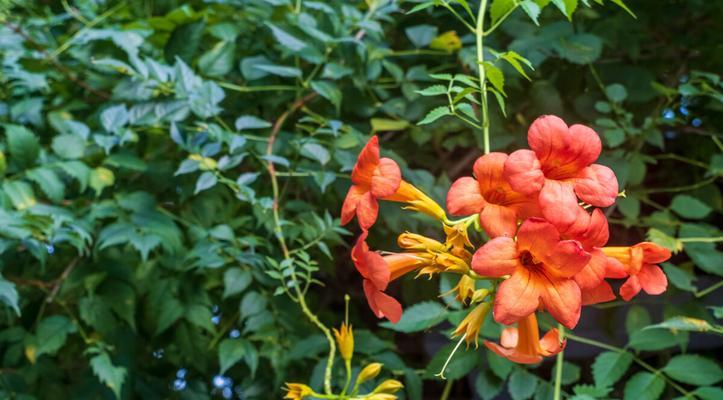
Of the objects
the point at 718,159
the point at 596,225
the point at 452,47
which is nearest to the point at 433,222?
the point at 452,47

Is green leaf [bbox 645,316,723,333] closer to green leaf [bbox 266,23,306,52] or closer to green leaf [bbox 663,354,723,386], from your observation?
green leaf [bbox 663,354,723,386]

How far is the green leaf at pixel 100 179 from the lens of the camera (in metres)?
1.75

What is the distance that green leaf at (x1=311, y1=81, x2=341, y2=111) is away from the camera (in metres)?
1.74

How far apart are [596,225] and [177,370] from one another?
139 centimetres

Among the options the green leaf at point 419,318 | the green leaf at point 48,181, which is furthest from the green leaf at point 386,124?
the green leaf at point 48,181

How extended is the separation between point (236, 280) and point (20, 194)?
479 mm

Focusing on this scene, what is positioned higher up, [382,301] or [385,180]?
[385,180]

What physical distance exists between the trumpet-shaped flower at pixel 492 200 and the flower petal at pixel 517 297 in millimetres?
47

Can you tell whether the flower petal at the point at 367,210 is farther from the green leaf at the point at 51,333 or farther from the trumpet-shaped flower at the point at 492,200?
the green leaf at the point at 51,333

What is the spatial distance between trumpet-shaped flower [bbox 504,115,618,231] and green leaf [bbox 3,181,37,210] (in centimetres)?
122

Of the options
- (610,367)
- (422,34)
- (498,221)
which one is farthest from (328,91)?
(498,221)

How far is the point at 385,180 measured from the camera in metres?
0.83

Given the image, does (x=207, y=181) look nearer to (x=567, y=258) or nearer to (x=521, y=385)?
(x=521, y=385)

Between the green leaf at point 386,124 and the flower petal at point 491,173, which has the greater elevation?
the flower petal at point 491,173
